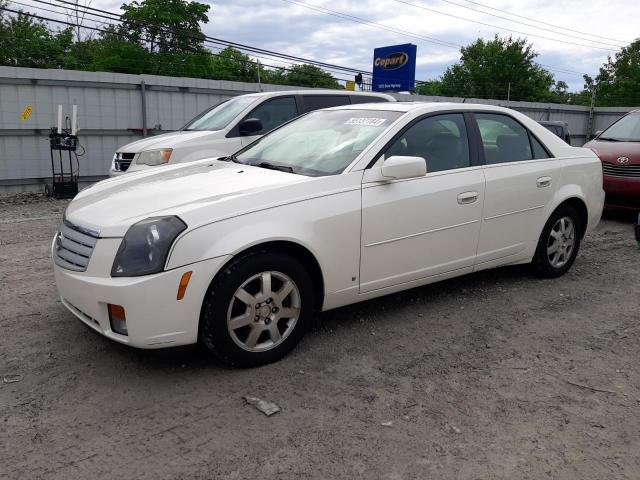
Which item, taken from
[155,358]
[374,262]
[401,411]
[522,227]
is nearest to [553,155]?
[522,227]

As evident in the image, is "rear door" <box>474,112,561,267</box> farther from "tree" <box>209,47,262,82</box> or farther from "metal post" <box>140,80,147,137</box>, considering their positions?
"tree" <box>209,47,262,82</box>

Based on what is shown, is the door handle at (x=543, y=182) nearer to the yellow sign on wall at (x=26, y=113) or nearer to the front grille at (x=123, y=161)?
the front grille at (x=123, y=161)

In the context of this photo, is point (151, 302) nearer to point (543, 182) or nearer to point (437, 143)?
point (437, 143)

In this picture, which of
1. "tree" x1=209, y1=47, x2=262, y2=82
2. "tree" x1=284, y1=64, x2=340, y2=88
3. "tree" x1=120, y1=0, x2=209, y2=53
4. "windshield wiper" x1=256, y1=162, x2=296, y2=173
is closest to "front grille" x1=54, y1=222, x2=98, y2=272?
"windshield wiper" x1=256, y1=162, x2=296, y2=173

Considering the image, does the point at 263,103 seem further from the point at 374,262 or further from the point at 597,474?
the point at 597,474

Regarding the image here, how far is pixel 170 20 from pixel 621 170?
40627 mm

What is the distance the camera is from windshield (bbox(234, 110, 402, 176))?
3818 mm

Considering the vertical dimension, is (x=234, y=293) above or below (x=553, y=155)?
below

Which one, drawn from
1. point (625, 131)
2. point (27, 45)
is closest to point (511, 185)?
point (625, 131)

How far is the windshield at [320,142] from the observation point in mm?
3818

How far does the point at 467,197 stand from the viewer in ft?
13.7

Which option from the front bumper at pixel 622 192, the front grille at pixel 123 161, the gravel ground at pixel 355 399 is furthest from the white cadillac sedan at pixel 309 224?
the front grille at pixel 123 161

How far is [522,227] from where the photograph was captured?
4652 mm

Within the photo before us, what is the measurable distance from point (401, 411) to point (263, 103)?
587 cm
